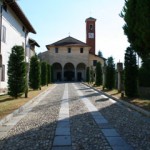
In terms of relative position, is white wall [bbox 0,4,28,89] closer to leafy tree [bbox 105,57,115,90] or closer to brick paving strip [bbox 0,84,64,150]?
leafy tree [bbox 105,57,115,90]

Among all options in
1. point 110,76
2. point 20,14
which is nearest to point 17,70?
point 20,14

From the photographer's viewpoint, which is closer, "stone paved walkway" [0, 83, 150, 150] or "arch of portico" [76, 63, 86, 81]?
"stone paved walkway" [0, 83, 150, 150]

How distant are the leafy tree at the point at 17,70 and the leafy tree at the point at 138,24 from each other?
6955 millimetres

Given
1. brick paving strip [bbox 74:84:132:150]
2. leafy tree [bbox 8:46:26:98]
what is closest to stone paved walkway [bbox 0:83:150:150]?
brick paving strip [bbox 74:84:132:150]

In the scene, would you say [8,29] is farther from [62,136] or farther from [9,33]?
[62,136]

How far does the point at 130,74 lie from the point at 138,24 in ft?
20.8

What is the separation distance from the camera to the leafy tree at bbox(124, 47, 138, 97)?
74.1ft

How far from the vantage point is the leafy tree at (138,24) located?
15511mm

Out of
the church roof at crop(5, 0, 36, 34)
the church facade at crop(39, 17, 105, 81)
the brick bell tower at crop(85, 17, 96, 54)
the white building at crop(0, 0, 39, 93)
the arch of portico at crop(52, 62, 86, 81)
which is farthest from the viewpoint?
the brick bell tower at crop(85, 17, 96, 54)

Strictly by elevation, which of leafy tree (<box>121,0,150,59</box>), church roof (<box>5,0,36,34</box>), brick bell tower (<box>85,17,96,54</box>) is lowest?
leafy tree (<box>121,0,150,59</box>)

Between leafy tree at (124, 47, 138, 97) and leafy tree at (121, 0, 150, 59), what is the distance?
3051mm

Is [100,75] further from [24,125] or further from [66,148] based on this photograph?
[66,148]

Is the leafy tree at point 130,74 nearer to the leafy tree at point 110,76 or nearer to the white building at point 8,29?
the white building at point 8,29

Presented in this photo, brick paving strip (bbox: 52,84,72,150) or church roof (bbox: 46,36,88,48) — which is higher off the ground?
church roof (bbox: 46,36,88,48)
